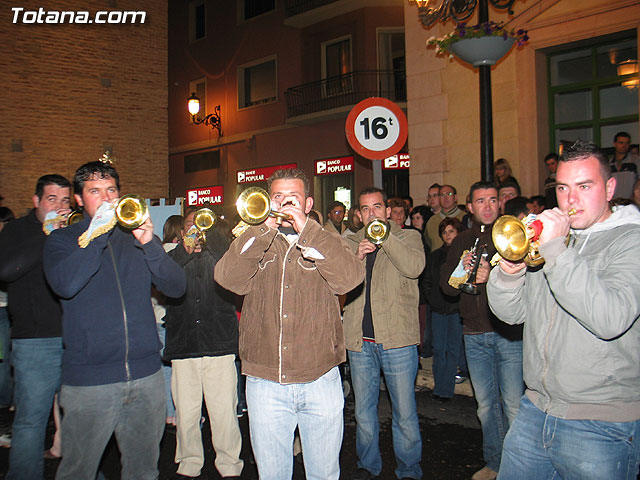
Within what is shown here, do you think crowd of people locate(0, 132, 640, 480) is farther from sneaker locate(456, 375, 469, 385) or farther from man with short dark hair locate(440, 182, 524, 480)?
sneaker locate(456, 375, 469, 385)

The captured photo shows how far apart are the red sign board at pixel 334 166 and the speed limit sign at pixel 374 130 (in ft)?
46.6

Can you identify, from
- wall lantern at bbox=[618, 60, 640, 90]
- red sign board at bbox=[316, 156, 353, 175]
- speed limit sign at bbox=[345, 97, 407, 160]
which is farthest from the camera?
red sign board at bbox=[316, 156, 353, 175]

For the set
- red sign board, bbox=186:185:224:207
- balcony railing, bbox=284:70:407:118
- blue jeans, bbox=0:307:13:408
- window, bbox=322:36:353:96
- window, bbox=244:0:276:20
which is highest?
window, bbox=244:0:276:20

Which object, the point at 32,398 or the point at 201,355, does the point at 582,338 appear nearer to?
the point at 201,355

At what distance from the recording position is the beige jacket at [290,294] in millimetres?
3207

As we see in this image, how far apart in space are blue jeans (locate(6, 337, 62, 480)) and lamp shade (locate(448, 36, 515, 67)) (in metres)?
6.51

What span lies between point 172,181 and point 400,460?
989 inches

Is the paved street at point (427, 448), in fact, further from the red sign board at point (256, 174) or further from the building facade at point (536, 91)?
the red sign board at point (256, 174)

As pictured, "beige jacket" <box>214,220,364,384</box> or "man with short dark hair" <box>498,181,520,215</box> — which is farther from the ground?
"man with short dark hair" <box>498,181,520,215</box>

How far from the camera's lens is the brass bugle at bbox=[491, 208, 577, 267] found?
261 cm

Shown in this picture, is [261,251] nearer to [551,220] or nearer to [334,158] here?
[551,220]

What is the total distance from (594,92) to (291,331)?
360 inches

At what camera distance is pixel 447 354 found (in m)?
6.93

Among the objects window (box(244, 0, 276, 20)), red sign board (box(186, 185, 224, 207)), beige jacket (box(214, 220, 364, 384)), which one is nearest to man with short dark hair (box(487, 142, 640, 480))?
beige jacket (box(214, 220, 364, 384))
